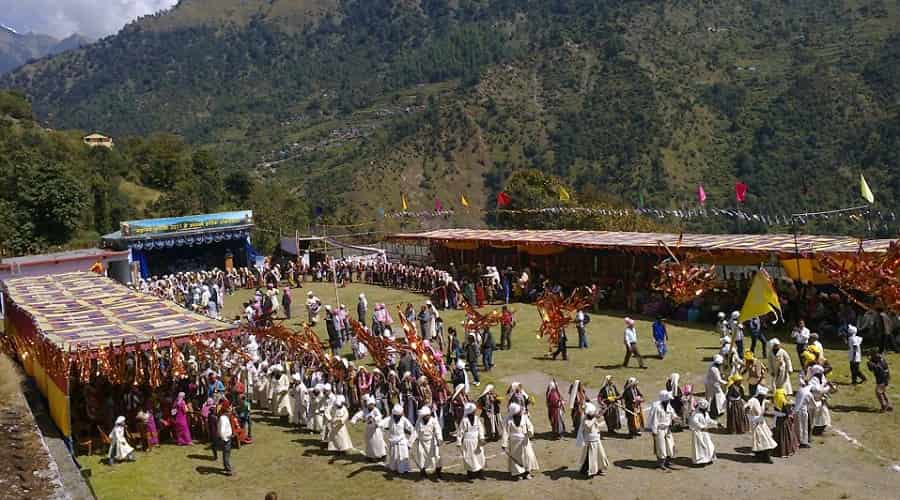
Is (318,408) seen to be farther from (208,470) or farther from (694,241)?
(694,241)

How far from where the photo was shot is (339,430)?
14445 mm

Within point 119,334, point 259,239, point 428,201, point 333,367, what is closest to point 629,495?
point 333,367

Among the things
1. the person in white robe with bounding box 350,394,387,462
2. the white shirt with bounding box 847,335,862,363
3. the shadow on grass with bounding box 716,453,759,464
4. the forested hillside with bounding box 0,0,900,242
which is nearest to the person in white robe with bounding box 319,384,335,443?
the person in white robe with bounding box 350,394,387,462

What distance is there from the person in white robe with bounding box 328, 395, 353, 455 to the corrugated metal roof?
13284 mm

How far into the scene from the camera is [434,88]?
135125 mm

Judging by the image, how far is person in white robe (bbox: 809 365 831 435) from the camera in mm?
13375

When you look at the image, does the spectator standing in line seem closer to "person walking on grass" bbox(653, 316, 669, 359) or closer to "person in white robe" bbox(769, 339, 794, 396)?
"person walking on grass" bbox(653, 316, 669, 359)

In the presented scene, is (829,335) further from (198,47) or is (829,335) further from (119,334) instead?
(198,47)

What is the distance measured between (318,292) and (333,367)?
58.8ft

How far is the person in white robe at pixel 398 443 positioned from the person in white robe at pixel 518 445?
5.62 ft

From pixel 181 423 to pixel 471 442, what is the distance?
6.48m

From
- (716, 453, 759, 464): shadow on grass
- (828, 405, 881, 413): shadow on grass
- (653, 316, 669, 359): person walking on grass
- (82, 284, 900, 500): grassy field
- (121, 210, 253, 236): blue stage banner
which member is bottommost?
(82, 284, 900, 500): grassy field

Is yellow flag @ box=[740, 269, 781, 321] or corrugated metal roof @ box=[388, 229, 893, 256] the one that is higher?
corrugated metal roof @ box=[388, 229, 893, 256]

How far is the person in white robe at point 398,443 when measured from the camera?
13.0 m
